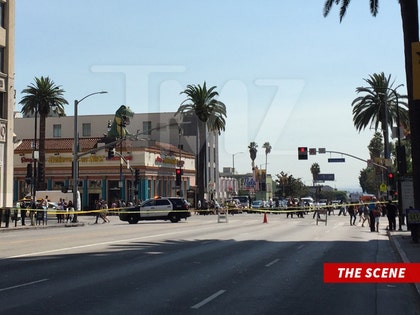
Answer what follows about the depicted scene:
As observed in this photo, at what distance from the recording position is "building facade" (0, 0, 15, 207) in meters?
38.9

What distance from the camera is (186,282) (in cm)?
1170

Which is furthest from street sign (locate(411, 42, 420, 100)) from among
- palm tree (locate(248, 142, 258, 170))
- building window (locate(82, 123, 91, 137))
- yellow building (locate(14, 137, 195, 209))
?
palm tree (locate(248, 142, 258, 170))

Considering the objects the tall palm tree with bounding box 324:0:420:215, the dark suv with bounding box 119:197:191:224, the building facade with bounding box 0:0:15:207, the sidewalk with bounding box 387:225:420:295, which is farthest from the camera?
the dark suv with bounding box 119:197:191:224

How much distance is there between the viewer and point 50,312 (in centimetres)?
840

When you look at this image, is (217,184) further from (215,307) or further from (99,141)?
(215,307)

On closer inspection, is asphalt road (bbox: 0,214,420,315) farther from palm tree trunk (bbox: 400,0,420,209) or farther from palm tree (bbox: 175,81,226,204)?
palm tree (bbox: 175,81,226,204)

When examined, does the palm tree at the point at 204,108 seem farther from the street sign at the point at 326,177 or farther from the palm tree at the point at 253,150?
the palm tree at the point at 253,150

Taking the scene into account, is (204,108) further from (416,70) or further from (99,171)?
(416,70)

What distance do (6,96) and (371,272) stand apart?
32.9 m

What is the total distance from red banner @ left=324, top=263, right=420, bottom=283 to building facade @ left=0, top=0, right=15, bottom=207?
98.2 feet

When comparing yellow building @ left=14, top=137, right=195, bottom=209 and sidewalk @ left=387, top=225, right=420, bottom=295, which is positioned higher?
yellow building @ left=14, top=137, right=195, bottom=209

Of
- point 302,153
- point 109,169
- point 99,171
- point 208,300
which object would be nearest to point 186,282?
point 208,300

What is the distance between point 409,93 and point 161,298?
52.4 ft

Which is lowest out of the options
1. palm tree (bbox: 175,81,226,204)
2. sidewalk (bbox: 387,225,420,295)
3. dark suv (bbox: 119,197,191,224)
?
sidewalk (bbox: 387,225,420,295)
